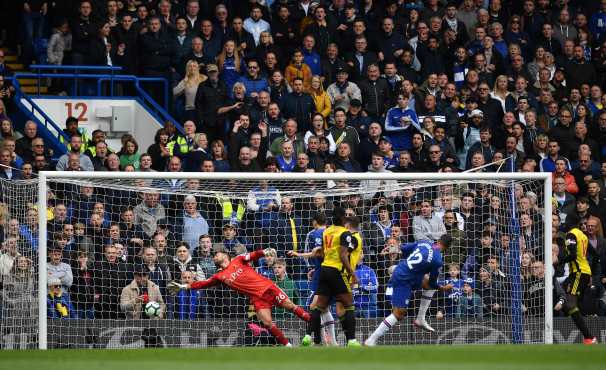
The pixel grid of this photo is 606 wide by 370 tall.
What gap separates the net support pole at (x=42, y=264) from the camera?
1510 cm

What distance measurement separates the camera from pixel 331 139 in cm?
1961

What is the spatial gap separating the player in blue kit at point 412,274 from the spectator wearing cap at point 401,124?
171 inches

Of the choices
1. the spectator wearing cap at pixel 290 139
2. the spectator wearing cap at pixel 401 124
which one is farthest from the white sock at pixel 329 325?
the spectator wearing cap at pixel 401 124

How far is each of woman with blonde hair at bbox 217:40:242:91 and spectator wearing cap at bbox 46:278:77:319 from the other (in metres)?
5.32

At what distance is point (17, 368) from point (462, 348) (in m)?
4.29

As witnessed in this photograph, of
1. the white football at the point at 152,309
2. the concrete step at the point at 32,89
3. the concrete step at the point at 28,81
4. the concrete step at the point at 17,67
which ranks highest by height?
the concrete step at the point at 17,67

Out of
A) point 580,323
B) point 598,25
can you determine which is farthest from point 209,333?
point 598,25

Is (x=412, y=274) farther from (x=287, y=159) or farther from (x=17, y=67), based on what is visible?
(x=17, y=67)

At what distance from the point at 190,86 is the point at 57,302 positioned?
511 cm

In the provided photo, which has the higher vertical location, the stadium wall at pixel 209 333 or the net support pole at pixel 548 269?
the net support pole at pixel 548 269

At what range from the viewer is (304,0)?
71.6 feet

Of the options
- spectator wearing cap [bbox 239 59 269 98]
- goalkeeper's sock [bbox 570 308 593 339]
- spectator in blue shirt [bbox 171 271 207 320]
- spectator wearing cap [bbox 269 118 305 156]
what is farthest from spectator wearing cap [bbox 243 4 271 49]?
goalkeeper's sock [bbox 570 308 593 339]

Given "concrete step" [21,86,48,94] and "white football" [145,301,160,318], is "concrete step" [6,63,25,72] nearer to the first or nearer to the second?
"concrete step" [21,86,48,94]

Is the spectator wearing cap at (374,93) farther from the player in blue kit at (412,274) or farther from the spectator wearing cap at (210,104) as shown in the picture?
the player in blue kit at (412,274)
